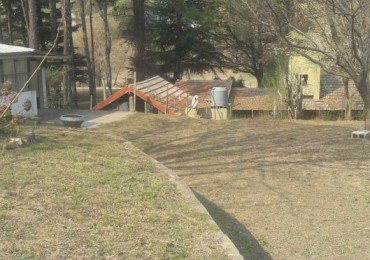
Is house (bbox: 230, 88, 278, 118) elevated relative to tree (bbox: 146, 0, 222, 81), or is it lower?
lower

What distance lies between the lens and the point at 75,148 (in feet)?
25.6

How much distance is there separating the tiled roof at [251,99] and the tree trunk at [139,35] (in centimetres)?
529

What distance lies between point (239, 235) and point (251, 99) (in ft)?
60.0

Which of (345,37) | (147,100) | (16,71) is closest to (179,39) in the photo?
(147,100)

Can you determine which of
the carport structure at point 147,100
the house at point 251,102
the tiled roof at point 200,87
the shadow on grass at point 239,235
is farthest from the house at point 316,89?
the shadow on grass at point 239,235

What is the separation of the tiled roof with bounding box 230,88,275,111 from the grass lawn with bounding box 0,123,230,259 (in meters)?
14.9

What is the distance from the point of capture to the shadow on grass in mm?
5653

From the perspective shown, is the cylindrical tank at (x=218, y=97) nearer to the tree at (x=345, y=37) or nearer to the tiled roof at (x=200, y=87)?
the tiled roof at (x=200, y=87)

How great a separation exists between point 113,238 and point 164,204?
1.16 m

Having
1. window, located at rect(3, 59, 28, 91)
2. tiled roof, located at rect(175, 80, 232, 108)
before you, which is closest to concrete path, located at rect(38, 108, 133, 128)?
window, located at rect(3, 59, 28, 91)

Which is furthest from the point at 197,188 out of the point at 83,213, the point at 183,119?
the point at 183,119

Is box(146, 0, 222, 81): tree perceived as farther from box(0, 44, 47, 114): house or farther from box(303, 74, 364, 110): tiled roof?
box(0, 44, 47, 114): house

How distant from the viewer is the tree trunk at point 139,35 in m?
25.7

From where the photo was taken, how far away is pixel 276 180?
8.62m
